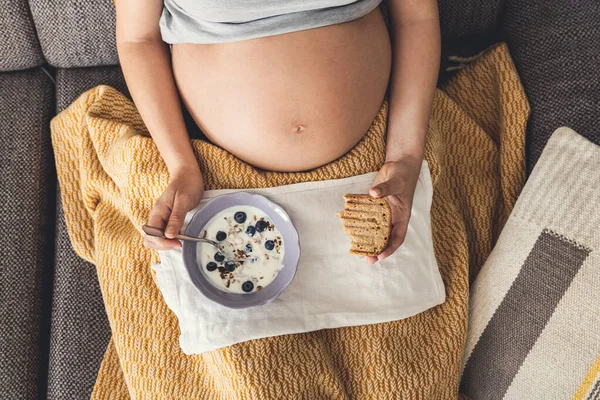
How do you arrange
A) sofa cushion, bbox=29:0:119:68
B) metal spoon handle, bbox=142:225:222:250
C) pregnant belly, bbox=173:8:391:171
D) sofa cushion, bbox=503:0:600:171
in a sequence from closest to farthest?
metal spoon handle, bbox=142:225:222:250
pregnant belly, bbox=173:8:391:171
sofa cushion, bbox=503:0:600:171
sofa cushion, bbox=29:0:119:68

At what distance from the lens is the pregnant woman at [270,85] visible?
31.7 inches

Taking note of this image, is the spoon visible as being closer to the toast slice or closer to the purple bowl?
the purple bowl

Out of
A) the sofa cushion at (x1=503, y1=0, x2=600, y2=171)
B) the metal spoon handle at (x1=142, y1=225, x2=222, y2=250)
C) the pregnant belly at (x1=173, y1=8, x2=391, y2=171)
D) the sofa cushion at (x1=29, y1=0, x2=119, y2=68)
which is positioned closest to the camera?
the metal spoon handle at (x1=142, y1=225, x2=222, y2=250)

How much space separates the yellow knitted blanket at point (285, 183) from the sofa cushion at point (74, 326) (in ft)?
0.17

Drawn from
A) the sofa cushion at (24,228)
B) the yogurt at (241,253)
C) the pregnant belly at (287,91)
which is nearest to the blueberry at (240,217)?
the yogurt at (241,253)

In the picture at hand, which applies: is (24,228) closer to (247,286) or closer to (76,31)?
(76,31)

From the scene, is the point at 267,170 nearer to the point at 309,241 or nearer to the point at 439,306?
the point at 309,241

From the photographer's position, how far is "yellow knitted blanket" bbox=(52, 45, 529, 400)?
82 centimetres

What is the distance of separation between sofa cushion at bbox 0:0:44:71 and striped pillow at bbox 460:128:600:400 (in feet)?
3.43

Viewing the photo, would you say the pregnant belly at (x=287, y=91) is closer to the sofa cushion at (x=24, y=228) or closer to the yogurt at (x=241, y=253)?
the yogurt at (x=241, y=253)

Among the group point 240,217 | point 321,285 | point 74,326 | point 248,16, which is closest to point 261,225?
point 240,217

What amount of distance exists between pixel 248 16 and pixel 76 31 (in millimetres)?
494

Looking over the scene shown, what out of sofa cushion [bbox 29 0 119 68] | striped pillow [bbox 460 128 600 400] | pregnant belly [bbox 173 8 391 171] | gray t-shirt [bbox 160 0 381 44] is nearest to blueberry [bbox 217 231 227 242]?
pregnant belly [bbox 173 8 391 171]

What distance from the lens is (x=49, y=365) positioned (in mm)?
986
